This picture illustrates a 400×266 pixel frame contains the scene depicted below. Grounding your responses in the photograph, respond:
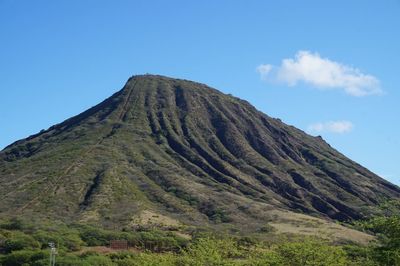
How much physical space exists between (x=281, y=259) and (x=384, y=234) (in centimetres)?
707

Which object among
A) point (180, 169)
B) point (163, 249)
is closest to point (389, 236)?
point (163, 249)

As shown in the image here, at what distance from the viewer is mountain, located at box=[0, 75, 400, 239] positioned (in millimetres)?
103875

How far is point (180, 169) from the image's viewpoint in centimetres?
13175

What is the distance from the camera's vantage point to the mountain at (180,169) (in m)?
104

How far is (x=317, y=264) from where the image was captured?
3338 cm

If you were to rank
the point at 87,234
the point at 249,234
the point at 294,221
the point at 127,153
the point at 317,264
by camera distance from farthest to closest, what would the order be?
the point at 127,153 < the point at 294,221 < the point at 249,234 < the point at 87,234 < the point at 317,264

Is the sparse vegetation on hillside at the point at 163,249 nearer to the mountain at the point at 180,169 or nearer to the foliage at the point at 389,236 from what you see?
the foliage at the point at 389,236

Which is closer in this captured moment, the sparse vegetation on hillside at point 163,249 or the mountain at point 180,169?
the sparse vegetation on hillside at point 163,249

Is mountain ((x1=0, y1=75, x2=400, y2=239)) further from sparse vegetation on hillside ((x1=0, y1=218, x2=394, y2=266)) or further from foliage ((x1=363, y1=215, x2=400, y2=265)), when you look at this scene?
foliage ((x1=363, y1=215, x2=400, y2=265))

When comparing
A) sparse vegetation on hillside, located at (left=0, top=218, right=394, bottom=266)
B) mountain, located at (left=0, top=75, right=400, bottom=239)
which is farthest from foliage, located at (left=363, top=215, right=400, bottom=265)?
mountain, located at (left=0, top=75, right=400, bottom=239)

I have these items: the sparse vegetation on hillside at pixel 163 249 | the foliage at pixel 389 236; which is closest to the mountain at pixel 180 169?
the sparse vegetation on hillside at pixel 163 249

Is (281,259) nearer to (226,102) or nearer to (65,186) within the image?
(65,186)

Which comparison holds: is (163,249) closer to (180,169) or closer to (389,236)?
(389,236)

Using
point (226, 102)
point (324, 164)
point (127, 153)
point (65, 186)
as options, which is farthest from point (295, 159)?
point (65, 186)
